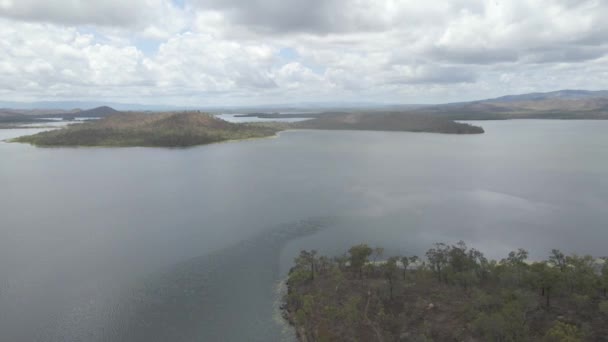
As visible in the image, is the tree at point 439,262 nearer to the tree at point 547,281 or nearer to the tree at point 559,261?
the tree at point 547,281

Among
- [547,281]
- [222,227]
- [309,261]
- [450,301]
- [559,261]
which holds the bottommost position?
[450,301]

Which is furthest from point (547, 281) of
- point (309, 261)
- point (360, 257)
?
point (309, 261)

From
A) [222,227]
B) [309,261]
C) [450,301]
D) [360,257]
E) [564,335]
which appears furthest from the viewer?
[222,227]

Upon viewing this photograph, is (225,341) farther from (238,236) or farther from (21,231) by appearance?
(21,231)

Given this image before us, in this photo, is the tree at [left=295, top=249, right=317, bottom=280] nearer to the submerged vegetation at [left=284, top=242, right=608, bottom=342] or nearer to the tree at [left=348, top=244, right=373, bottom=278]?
the submerged vegetation at [left=284, top=242, right=608, bottom=342]

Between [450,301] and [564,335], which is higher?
[564,335]

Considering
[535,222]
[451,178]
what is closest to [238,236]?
[535,222]

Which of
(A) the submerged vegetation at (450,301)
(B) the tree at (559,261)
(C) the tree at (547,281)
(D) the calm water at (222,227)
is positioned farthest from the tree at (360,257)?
(B) the tree at (559,261)

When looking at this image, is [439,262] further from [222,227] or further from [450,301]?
[222,227]
